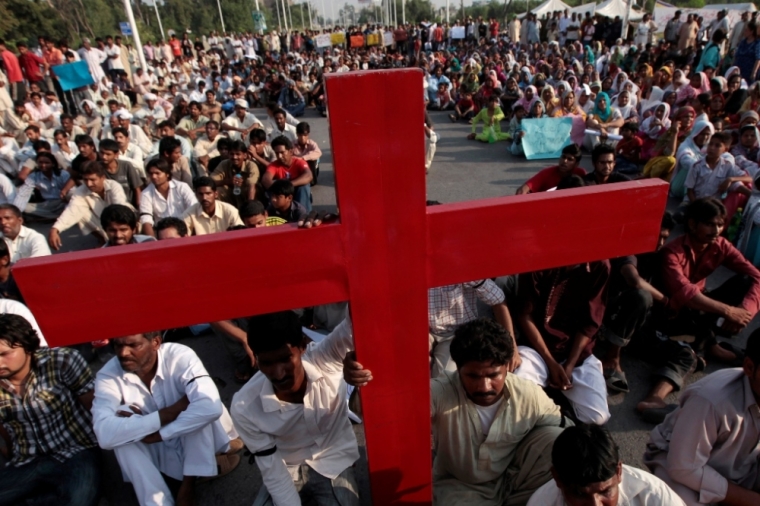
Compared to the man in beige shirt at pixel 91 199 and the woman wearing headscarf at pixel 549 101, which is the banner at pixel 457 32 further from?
the man in beige shirt at pixel 91 199

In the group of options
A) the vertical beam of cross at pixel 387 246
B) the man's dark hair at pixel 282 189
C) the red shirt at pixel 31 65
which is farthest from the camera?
the red shirt at pixel 31 65

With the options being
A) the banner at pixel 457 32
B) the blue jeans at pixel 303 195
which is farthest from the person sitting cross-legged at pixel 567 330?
the banner at pixel 457 32

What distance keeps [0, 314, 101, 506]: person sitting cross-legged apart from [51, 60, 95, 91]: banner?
39.3 ft

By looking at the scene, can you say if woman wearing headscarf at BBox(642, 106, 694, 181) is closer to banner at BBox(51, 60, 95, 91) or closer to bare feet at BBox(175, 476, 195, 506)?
bare feet at BBox(175, 476, 195, 506)

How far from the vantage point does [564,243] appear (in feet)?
3.88

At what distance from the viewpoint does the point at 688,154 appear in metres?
5.71

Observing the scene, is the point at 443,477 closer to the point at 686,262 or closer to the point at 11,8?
the point at 686,262

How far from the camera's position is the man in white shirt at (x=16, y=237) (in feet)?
13.0

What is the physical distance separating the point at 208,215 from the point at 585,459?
13.0 ft

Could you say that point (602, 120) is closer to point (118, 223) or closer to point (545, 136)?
point (545, 136)

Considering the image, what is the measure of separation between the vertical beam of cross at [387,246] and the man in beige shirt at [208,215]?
11.4 ft

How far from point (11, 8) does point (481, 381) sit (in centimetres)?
3087

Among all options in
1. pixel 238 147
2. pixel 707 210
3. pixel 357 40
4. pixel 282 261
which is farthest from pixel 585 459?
pixel 357 40

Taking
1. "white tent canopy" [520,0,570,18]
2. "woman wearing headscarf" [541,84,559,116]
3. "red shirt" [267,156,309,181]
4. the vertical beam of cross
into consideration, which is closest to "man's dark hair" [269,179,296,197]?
"red shirt" [267,156,309,181]
